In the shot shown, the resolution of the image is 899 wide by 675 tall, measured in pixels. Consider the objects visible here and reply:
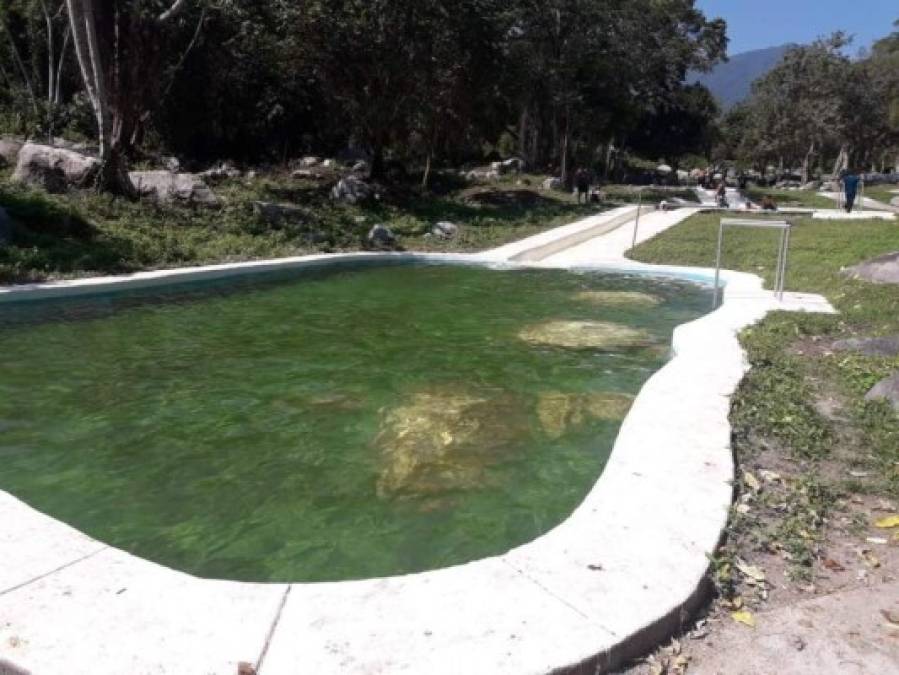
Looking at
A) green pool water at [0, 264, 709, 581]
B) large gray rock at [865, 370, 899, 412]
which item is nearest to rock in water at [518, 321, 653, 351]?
green pool water at [0, 264, 709, 581]

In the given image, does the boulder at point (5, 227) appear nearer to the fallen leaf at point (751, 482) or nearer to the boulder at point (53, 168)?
the boulder at point (53, 168)

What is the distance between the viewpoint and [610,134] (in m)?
41.4

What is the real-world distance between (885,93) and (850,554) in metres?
61.9

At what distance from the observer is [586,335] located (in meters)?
9.35

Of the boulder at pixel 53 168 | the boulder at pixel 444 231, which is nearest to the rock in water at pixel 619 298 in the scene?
the boulder at pixel 444 231

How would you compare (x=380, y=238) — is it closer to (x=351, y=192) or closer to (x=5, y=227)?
(x=351, y=192)

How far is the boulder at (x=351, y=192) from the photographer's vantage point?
2272 centimetres

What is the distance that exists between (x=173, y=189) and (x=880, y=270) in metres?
15.3

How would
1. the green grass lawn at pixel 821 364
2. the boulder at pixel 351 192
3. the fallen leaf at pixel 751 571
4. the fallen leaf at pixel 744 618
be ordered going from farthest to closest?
the boulder at pixel 351 192 → the green grass lawn at pixel 821 364 → the fallen leaf at pixel 751 571 → the fallen leaf at pixel 744 618

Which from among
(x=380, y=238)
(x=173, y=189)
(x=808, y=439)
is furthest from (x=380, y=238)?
(x=808, y=439)

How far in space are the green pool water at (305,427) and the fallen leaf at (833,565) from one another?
1.52m

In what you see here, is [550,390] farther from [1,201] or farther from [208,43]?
[208,43]

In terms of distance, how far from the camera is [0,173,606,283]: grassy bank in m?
12.9

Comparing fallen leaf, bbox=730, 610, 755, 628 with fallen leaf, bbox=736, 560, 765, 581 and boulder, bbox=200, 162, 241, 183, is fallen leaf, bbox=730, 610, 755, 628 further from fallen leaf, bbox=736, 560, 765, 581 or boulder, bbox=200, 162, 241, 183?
boulder, bbox=200, 162, 241, 183
